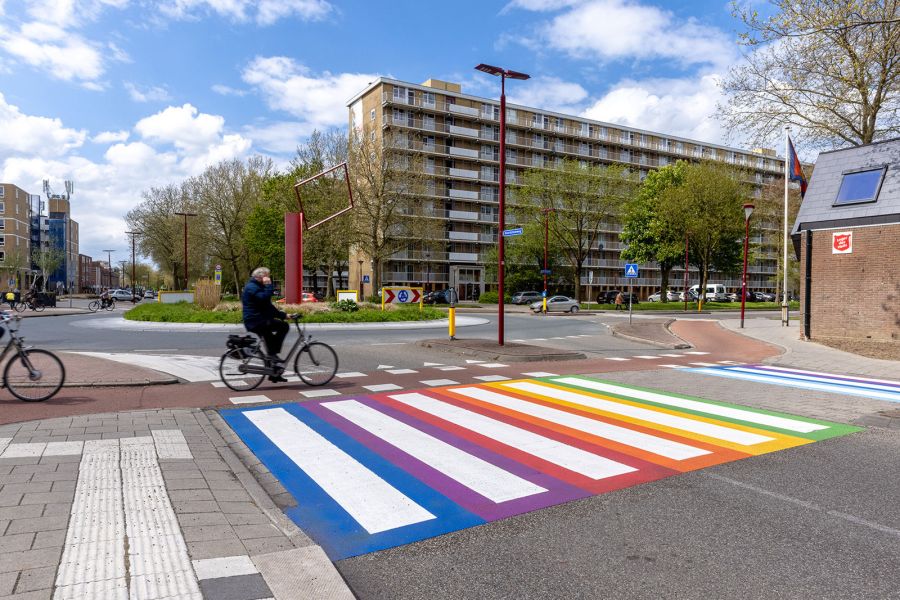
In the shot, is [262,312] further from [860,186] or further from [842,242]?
[860,186]

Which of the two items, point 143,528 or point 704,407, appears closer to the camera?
point 143,528

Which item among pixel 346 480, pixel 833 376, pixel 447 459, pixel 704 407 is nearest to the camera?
pixel 346 480

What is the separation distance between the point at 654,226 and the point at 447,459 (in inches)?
2023

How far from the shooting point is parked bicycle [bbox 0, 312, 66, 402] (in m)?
6.98

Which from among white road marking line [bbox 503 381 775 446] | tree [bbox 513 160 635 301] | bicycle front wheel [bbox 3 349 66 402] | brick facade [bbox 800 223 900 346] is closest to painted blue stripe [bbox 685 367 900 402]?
white road marking line [bbox 503 381 775 446]

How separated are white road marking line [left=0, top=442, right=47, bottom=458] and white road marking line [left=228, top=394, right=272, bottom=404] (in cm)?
257

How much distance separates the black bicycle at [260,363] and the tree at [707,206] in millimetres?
45308

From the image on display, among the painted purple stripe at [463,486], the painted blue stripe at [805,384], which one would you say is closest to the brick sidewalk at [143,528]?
the painted purple stripe at [463,486]

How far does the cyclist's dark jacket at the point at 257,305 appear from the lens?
7.87 meters

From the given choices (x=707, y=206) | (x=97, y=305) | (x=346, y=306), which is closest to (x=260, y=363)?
(x=346, y=306)

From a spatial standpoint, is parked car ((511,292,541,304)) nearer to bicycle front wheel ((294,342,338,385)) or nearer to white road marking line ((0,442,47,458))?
bicycle front wheel ((294,342,338,385))

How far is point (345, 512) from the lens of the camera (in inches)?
146

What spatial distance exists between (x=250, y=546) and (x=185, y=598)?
0.57 metres

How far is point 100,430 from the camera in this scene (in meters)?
5.53
